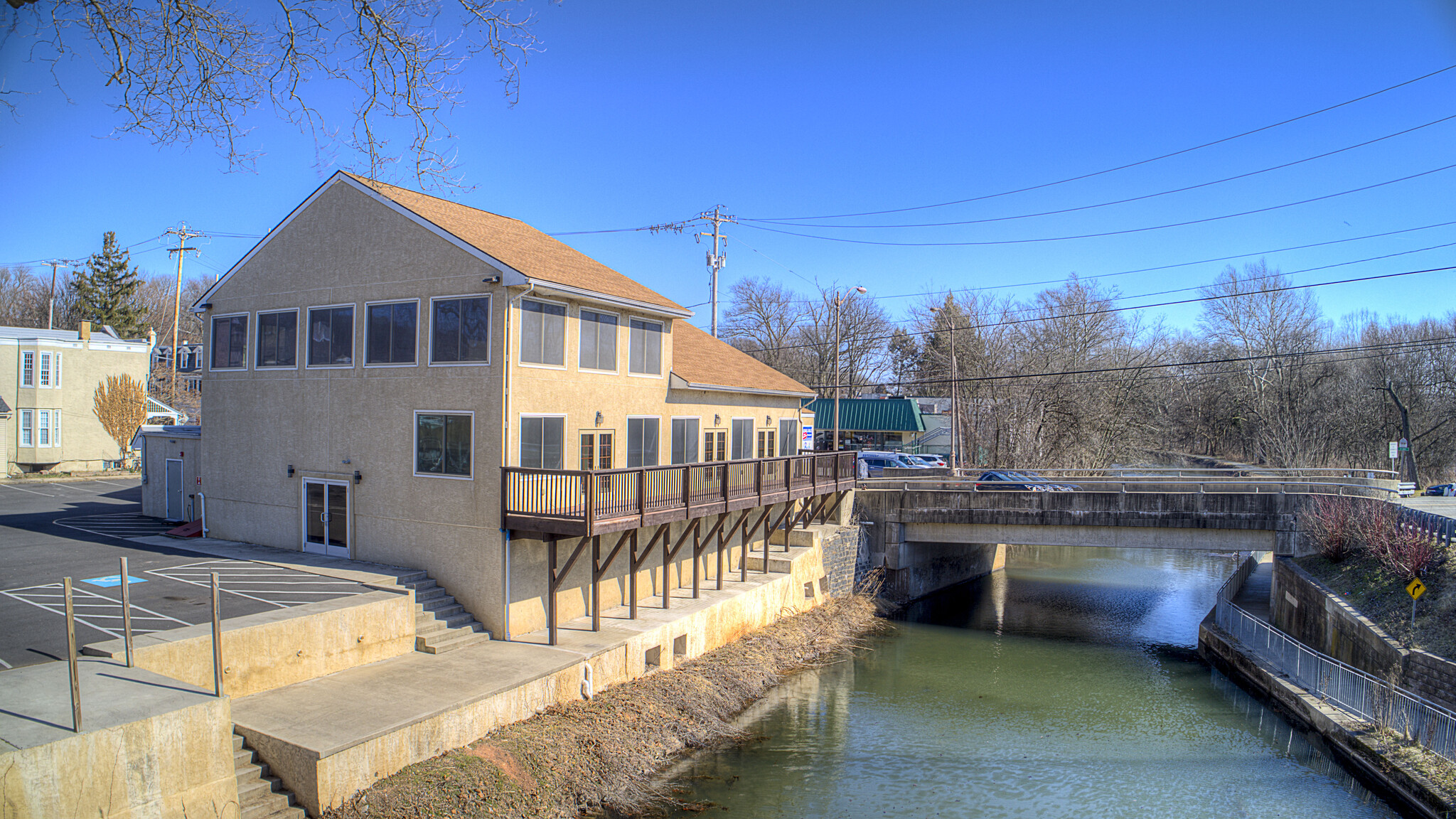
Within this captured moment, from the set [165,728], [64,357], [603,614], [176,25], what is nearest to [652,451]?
[603,614]

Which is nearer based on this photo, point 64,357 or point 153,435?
point 153,435

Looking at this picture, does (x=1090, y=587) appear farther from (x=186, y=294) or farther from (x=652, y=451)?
(x=186, y=294)

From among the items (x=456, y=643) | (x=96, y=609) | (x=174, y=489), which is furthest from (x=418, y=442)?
(x=174, y=489)

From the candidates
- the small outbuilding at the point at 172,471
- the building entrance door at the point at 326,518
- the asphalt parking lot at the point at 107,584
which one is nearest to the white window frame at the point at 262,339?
the building entrance door at the point at 326,518

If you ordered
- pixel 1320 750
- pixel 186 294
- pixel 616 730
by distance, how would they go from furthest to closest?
pixel 186 294
pixel 1320 750
pixel 616 730

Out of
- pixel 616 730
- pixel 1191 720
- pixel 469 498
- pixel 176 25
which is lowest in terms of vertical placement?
pixel 1191 720

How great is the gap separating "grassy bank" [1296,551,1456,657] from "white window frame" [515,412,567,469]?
1768 cm

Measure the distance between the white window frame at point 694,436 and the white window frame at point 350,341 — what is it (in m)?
7.41

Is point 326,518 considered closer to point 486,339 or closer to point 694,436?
point 486,339

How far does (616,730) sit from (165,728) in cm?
712

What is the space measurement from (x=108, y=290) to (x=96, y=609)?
5293cm

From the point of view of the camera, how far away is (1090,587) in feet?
109

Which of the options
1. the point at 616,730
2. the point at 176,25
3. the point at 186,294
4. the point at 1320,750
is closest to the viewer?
the point at 176,25

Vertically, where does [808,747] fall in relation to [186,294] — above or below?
below
